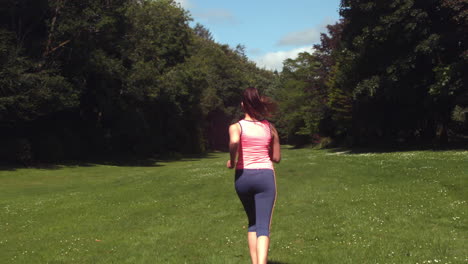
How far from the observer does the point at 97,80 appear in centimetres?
4828

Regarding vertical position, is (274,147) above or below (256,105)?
below

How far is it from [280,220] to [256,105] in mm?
6774

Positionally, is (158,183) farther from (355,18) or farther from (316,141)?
(316,141)

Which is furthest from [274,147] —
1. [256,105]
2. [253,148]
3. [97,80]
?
[97,80]

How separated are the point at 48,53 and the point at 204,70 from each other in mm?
26056

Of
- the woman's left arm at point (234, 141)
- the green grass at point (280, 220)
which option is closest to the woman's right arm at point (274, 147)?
the woman's left arm at point (234, 141)

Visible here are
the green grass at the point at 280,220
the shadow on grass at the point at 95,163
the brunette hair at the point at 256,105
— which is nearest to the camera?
the brunette hair at the point at 256,105

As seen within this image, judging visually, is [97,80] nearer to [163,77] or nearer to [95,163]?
[95,163]

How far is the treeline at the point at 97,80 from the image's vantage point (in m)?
38.1

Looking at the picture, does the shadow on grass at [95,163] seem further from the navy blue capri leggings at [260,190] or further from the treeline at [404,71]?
the navy blue capri leggings at [260,190]

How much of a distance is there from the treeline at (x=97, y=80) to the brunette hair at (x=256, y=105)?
109 ft

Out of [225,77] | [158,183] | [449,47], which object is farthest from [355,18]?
[225,77]

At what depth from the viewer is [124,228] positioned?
12.9 metres

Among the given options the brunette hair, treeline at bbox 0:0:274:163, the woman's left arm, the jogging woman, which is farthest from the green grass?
treeline at bbox 0:0:274:163
